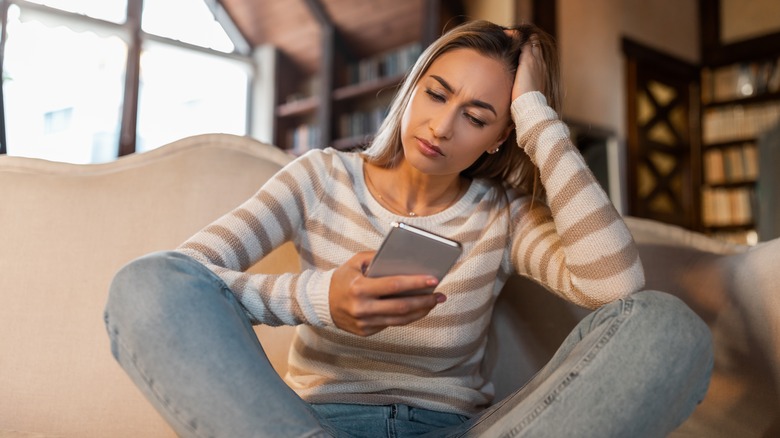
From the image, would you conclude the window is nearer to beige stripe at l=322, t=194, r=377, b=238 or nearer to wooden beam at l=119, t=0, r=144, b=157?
wooden beam at l=119, t=0, r=144, b=157

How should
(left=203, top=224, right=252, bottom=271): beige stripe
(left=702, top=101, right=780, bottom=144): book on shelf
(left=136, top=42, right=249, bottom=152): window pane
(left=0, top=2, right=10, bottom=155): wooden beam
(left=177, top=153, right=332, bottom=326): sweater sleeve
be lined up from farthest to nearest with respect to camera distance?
1. (left=702, top=101, right=780, bottom=144): book on shelf
2. (left=136, top=42, right=249, bottom=152): window pane
3. (left=0, top=2, right=10, bottom=155): wooden beam
4. (left=203, top=224, right=252, bottom=271): beige stripe
5. (left=177, top=153, right=332, bottom=326): sweater sleeve

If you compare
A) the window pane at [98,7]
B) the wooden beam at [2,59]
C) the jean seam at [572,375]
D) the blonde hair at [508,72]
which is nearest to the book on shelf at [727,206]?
the window pane at [98,7]

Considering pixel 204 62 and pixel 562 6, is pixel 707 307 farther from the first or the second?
pixel 204 62

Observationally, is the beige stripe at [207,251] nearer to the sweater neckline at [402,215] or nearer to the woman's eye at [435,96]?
the sweater neckline at [402,215]

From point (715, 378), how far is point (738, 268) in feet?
0.65

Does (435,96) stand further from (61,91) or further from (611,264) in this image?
(61,91)

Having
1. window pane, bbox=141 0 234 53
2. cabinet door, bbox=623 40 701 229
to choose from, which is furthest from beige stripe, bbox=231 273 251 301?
cabinet door, bbox=623 40 701 229

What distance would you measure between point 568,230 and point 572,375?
1.15 ft

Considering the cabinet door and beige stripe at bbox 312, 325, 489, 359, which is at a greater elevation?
beige stripe at bbox 312, 325, 489, 359

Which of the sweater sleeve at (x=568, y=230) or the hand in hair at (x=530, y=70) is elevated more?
the hand in hair at (x=530, y=70)

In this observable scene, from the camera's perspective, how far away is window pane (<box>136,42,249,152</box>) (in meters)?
4.29

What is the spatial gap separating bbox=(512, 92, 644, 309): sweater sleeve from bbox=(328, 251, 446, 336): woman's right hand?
32 centimetres

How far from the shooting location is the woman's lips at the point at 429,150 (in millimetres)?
1189

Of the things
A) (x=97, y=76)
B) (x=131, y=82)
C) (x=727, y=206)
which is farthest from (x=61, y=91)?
(x=727, y=206)
